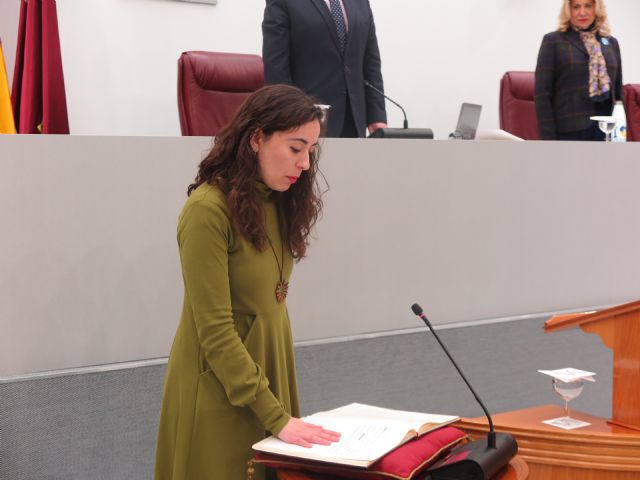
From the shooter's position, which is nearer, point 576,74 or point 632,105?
point 576,74

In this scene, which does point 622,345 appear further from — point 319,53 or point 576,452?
point 319,53

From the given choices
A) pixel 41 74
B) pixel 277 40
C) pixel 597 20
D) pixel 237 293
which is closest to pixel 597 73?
pixel 597 20

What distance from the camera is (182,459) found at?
1368 mm

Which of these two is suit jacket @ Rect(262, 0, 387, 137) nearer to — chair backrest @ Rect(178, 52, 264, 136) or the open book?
chair backrest @ Rect(178, 52, 264, 136)

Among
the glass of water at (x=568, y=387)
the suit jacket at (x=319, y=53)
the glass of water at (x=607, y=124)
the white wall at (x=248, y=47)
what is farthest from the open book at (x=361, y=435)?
the white wall at (x=248, y=47)

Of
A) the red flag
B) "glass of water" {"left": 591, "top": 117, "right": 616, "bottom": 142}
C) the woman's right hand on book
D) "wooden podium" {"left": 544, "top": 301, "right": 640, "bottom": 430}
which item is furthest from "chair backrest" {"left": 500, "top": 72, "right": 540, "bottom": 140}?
the woman's right hand on book

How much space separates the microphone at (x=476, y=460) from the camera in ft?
3.80

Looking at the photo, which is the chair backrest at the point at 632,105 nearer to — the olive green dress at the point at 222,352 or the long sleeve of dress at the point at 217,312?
the olive green dress at the point at 222,352

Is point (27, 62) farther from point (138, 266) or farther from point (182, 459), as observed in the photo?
point (182, 459)

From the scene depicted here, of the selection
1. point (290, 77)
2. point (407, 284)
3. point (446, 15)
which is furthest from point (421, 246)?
point (446, 15)

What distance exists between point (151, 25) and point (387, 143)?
1.91 metres

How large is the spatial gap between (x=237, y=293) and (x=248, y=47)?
303cm

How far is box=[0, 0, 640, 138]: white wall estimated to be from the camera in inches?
150

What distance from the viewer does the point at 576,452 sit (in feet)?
5.39
